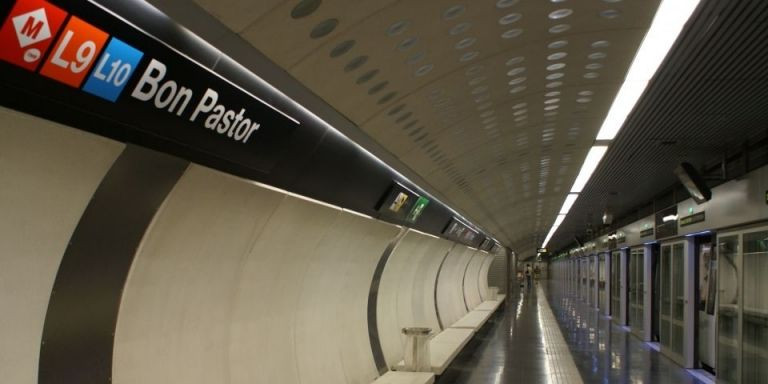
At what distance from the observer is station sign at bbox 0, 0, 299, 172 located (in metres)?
2.59

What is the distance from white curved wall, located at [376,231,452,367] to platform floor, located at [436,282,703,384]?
3.32 ft

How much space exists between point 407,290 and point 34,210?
32.7 feet

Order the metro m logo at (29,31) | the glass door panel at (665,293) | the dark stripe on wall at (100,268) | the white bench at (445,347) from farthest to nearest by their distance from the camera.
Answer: the glass door panel at (665,293) < the white bench at (445,347) < the dark stripe on wall at (100,268) < the metro m logo at (29,31)

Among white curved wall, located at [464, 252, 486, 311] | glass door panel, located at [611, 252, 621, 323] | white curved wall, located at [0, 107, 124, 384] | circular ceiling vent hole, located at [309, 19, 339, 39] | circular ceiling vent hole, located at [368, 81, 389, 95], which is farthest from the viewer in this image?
white curved wall, located at [464, 252, 486, 311]

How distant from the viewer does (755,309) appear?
29.1ft

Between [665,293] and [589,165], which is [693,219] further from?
[665,293]

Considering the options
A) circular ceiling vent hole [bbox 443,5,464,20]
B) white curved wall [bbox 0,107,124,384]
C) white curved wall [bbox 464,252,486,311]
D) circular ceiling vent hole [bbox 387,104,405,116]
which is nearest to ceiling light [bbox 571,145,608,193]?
circular ceiling vent hole [bbox 387,104,405,116]

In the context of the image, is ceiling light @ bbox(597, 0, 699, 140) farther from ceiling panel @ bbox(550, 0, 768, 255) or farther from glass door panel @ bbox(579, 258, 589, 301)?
glass door panel @ bbox(579, 258, 589, 301)

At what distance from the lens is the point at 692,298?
1270 centimetres

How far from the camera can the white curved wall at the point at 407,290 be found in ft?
34.9

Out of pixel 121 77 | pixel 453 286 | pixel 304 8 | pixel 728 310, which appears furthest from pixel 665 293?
pixel 121 77

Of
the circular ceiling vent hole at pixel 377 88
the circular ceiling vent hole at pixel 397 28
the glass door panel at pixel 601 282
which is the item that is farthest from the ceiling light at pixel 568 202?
the circular ceiling vent hole at pixel 397 28

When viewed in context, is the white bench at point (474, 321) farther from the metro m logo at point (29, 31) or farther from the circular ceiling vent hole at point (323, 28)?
the metro m logo at point (29, 31)

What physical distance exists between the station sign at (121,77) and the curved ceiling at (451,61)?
0.34 metres
